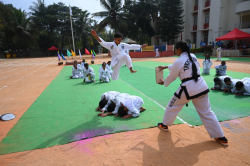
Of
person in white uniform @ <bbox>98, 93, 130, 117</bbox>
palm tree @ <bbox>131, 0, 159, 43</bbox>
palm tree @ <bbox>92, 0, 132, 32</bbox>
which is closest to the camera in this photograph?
person in white uniform @ <bbox>98, 93, 130, 117</bbox>

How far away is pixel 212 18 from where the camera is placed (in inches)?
1047

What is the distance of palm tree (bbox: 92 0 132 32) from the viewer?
30.3m

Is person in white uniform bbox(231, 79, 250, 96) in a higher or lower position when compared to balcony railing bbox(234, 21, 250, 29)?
lower

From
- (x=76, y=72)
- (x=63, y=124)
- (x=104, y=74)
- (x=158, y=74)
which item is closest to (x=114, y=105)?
(x=63, y=124)

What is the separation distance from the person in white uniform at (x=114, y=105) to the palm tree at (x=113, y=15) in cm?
2790

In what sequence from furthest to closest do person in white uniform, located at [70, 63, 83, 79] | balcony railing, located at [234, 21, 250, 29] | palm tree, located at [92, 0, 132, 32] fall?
palm tree, located at [92, 0, 132, 32]
balcony railing, located at [234, 21, 250, 29]
person in white uniform, located at [70, 63, 83, 79]

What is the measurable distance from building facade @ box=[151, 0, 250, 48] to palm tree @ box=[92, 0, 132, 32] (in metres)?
11.6

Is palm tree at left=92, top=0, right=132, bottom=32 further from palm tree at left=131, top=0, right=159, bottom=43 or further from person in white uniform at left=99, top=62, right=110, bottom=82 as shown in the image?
person in white uniform at left=99, top=62, right=110, bottom=82

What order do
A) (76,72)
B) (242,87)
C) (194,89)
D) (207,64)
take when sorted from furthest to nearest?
(76,72) < (207,64) < (242,87) < (194,89)

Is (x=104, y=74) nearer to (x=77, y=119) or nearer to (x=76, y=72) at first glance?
(x=76, y=72)

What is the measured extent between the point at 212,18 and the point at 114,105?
28.2m

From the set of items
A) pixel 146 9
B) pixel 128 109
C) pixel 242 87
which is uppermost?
pixel 146 9

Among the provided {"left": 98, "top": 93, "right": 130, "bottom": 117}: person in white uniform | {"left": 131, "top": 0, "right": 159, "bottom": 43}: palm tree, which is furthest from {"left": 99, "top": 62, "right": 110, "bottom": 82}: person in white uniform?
{"left": 131, "top": 0, "right": 159, "bottom": 43}: palm tree

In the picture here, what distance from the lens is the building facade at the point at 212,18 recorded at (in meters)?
24.3
